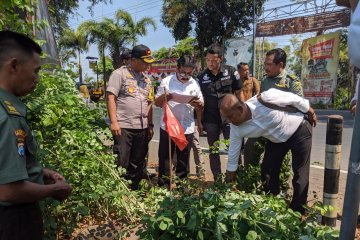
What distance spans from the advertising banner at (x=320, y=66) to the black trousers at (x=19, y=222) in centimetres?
1905

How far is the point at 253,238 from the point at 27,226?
1.06m

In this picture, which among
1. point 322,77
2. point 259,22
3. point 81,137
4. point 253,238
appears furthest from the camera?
point 259,22

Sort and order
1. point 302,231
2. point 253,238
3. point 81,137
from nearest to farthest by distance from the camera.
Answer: point 253,238 → point 302,231 → point 81,137

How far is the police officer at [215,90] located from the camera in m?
4.48

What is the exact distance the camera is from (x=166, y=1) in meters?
23.7

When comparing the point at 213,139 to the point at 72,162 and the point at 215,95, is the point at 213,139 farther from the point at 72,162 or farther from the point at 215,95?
the point at 72,162

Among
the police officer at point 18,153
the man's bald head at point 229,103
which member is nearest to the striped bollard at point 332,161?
the man's bald head at point 229,103

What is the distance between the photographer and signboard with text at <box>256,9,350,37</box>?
18531mm

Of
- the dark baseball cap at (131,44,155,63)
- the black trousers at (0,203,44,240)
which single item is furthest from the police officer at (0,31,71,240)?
the dark baseball cap at (131,44,155,63)

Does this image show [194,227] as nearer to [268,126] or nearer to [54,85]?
[268,126]

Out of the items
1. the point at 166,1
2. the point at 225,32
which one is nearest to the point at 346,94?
the point at 225,32

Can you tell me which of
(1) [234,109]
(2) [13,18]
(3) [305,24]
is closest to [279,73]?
(1) [234,109]

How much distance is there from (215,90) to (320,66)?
1659 cm

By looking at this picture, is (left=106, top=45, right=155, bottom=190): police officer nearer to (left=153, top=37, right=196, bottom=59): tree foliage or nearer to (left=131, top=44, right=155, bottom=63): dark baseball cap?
(left=131, top=44, right=155, bottom=63): dark baseball cap
